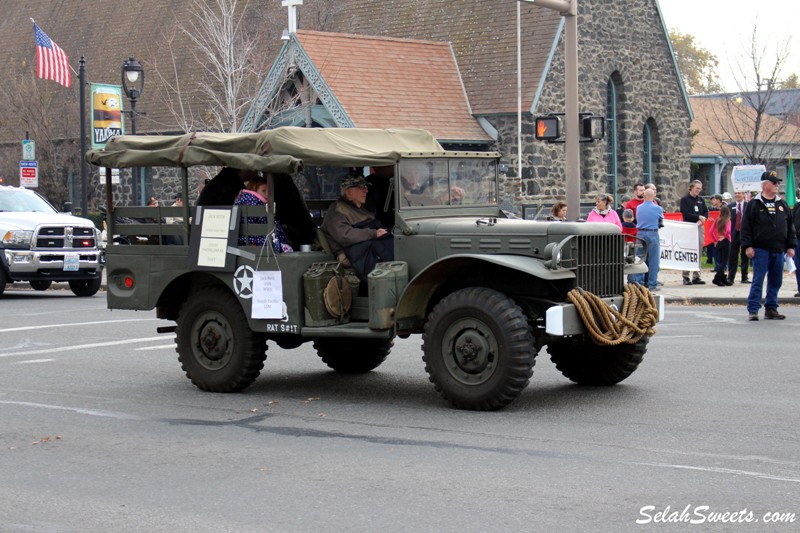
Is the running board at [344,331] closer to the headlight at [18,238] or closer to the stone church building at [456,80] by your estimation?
the headlight at [18,238]

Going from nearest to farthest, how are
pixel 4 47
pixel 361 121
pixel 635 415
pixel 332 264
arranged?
1. pixel 635 415
2. pixel 332 264
3. pixel 361 121
4. pixel 4 47

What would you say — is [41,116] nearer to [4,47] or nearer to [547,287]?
[4,47]

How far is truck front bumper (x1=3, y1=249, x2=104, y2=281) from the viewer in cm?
2252

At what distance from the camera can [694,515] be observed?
21.0ft

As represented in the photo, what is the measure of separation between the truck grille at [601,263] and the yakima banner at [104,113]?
20.9 meters

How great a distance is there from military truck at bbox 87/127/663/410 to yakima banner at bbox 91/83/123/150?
18.1 metres

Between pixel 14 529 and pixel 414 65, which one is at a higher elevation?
pixel 414 65

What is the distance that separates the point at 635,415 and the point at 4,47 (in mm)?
42283

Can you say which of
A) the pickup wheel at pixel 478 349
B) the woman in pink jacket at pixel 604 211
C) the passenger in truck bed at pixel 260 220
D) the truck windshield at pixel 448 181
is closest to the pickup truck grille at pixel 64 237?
the woman in pink jacket at pixel 604 211

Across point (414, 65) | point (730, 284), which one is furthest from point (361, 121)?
point (730, 284)

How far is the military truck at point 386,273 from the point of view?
955 cm

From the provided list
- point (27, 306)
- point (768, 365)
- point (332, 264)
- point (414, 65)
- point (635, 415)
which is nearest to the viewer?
point (635, 415)

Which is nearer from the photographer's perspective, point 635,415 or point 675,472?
point 675,472

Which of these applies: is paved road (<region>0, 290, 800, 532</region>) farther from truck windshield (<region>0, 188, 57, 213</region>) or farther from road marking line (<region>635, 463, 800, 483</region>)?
truck windshield (<region>0, 188, 57, 213</region>)
